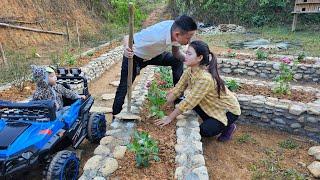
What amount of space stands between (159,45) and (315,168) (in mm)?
2535

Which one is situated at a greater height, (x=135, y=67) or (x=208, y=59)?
(x=208, y=59)

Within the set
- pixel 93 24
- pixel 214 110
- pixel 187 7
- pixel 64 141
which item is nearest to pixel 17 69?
pixel 64 141

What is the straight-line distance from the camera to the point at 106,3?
17.4m

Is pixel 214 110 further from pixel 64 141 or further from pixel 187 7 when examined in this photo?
pixel 187 7

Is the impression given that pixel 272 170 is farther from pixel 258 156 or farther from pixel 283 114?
pixel 283 114

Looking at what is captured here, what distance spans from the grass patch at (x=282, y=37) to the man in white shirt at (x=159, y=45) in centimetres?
677

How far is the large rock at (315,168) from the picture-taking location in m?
3.94

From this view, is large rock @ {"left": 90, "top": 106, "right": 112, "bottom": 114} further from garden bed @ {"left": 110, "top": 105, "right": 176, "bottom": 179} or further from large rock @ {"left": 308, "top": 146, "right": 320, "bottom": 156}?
large rock @ {"left": 308, "top": 146, "right": 320, "bottom": 156}

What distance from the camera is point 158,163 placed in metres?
3.27

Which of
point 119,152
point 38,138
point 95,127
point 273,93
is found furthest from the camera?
point 273,93

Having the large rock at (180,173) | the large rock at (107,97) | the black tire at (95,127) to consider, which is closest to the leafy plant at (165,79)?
the large rock at (107,97)

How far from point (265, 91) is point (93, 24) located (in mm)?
10937

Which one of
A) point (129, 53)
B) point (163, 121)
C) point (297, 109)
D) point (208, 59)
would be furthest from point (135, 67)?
point (297, 109)

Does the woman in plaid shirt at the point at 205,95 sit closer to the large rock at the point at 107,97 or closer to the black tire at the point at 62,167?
the black tire at the point at 62,167
